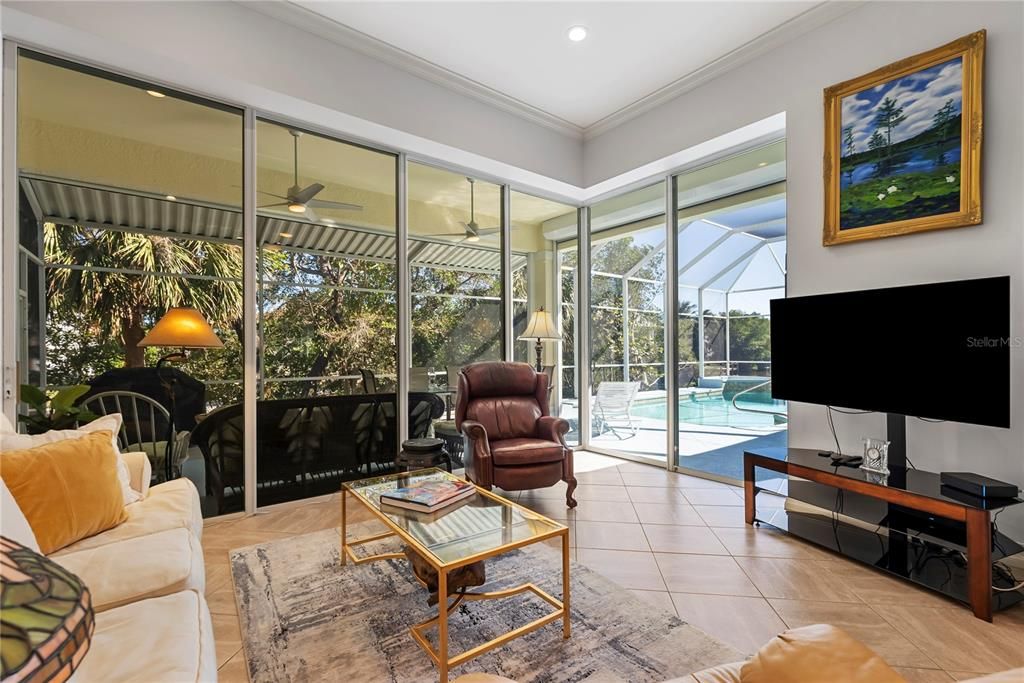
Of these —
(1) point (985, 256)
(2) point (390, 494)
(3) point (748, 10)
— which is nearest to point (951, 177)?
(1) point (985, 256)

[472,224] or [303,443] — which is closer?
[303,443]

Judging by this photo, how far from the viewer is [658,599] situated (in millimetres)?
2141

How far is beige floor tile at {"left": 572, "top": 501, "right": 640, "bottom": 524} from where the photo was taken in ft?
10.3

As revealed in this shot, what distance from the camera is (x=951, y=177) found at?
2529mm

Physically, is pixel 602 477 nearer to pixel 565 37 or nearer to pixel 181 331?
pixel 181 331

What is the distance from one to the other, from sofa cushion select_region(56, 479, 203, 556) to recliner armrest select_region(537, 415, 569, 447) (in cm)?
222

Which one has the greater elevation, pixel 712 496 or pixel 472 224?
pixel 472 224

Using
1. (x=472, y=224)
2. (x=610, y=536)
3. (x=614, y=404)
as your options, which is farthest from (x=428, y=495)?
(x=614, y=404)

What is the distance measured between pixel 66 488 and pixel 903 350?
372 cm

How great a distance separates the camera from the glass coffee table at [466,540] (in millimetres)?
1609

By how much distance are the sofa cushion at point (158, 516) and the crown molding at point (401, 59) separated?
2844mm

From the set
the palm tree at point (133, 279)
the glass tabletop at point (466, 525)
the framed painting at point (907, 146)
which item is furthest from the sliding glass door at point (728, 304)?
the palm tree at point (133, 279)

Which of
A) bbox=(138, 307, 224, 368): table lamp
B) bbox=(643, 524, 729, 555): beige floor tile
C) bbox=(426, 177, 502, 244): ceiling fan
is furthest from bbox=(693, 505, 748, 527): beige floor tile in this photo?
bbox=(138, 307, 224, 368): table lamp

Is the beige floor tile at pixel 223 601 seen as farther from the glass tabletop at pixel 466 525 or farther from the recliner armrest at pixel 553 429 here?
the recliner armrest at pixel 553 429
